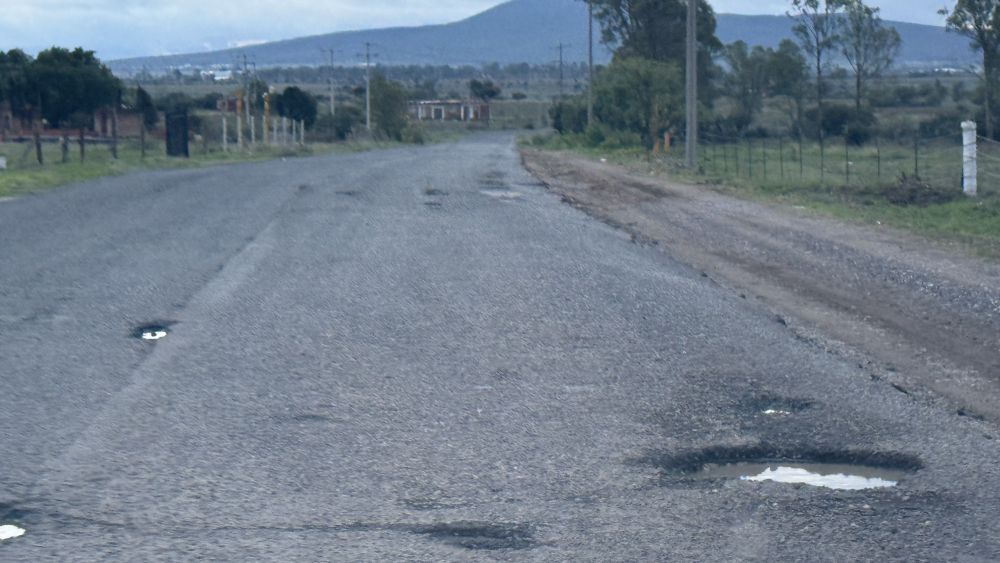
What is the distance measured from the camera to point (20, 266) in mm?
13008

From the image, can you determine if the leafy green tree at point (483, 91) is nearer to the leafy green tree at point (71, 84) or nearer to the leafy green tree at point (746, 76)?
the leafy green tree at point (746, 76)

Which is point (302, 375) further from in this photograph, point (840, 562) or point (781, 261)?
point (781, 261)

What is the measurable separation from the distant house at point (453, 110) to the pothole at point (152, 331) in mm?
124477

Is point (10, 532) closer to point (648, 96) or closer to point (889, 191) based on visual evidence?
point (889, 191)

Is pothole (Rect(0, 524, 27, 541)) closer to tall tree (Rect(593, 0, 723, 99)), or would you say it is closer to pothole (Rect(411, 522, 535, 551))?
pothole (Rect(411, 522, 535, 551))

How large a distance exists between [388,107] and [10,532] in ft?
275

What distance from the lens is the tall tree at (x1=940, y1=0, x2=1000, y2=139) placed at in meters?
40.5

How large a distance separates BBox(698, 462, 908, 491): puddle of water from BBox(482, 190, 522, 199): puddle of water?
16.0 meters

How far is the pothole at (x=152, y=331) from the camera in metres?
9.47

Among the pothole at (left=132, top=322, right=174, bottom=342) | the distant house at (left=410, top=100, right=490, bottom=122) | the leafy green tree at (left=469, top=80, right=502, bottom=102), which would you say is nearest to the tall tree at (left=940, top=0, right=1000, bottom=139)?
the pothole at (left=132, top=322, right=174, bottom=342)

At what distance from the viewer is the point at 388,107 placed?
87.7m

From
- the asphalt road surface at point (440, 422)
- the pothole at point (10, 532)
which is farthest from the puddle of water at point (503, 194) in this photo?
the pothole at point (10, 532)

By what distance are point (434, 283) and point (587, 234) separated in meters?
4.61

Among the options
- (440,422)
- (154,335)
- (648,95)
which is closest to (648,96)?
(648,95)
